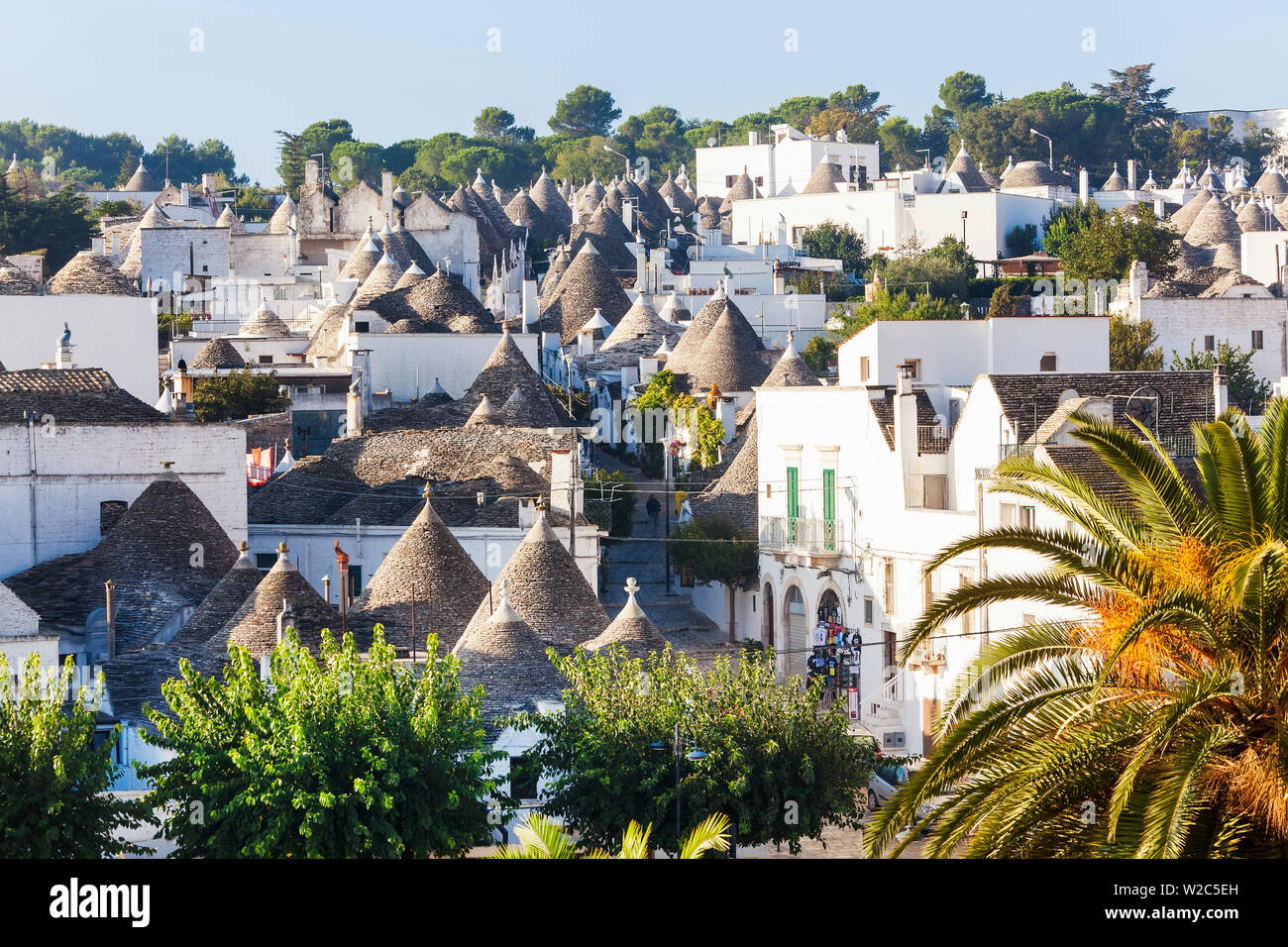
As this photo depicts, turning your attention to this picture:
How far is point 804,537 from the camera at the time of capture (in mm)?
37312

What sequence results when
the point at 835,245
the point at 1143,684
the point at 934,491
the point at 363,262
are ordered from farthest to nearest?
the point at 835,245 → the point at 363,262 → the point at 934,491 → the point at 1143,684

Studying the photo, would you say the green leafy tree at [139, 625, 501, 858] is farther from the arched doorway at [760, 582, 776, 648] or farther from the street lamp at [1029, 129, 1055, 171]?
the street lamp at [1029, 129, 1055, 171]

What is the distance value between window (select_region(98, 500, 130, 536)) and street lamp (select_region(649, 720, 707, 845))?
1962 cm

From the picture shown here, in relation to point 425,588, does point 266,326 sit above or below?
above

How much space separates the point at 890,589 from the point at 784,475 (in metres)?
5.66

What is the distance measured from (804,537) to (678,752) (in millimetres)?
13495

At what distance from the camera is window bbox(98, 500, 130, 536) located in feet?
136

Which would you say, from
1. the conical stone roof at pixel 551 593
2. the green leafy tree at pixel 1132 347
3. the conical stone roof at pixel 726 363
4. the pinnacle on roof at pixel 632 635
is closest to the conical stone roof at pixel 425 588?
the conical stone roof at pixel 551 593

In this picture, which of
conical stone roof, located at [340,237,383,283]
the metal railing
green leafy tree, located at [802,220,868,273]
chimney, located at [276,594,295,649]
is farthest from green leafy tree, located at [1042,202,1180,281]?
chimney, located at [276,594,295,649]

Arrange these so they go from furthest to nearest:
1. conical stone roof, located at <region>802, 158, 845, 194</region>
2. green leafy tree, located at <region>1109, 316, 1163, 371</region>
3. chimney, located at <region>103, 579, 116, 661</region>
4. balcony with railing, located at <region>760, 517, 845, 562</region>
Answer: conical stone roof, located at <region>802, 158, 845, 194</region> → green leafy tree, located at <region>1109, 316, 1163, 371</region> → balcony with railing, located at <region>760, 517, 845, 562</region> → chimney, located at <region>103, 579, 116, 661</region>

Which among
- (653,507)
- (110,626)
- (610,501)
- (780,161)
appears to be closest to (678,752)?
(110,626)

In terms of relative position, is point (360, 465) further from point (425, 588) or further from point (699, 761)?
point (699, 761)
